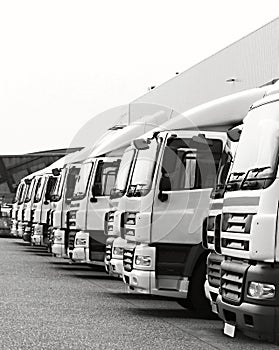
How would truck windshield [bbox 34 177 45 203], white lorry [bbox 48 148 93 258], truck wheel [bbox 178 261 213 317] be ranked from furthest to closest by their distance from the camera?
truck windshield [bbox 34 177 45 203], white lorry [bbox 48 148 93 258], truck wheel [bbox 178 261 213 317]

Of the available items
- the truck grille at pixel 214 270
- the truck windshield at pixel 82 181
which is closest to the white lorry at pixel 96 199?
the truck windshield at pixel 82 181

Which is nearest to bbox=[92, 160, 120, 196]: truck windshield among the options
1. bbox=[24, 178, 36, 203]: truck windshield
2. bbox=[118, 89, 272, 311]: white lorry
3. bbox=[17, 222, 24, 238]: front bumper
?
bbox=[118, 89, 272, 311]: white lorry

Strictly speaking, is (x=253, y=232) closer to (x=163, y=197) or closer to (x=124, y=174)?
(x=163, y=197)

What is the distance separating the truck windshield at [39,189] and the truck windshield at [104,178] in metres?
8.27

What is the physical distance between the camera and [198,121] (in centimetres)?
1176

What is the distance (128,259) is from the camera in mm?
12172

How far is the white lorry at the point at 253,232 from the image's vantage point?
730cm

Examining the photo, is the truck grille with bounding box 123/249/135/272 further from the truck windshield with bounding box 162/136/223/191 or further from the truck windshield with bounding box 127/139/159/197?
the truck windshield with bounding box 162/136/223/191

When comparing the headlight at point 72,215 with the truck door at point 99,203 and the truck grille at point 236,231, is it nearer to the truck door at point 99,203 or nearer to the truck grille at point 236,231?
the truck door at point 99,203

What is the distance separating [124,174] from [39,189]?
12.2 m

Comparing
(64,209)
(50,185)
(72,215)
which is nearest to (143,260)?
(72,215)

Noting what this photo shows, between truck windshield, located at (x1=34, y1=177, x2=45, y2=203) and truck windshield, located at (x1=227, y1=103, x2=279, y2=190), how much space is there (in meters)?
17.1

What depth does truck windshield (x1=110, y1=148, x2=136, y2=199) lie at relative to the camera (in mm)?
13539

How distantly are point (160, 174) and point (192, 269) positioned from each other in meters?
1.21
